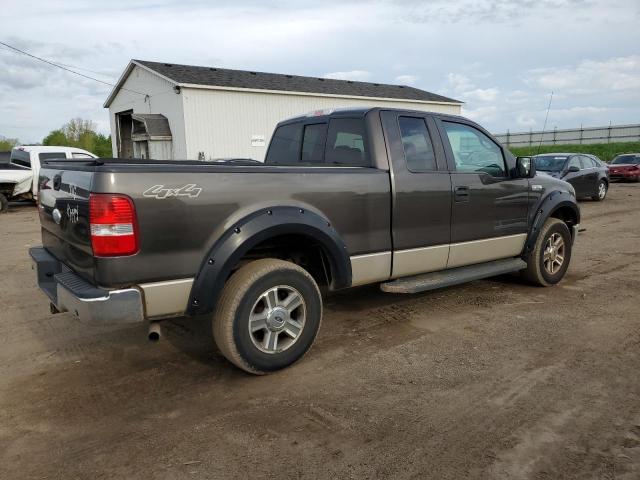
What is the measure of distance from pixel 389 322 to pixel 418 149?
1.66 meters

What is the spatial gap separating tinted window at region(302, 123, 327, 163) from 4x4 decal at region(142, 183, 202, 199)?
189 centimetres

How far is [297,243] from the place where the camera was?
412 cm

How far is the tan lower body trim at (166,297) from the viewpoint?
10.5 feet

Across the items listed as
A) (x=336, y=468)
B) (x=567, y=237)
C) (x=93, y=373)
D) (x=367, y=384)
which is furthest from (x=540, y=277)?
(x=93, y=373)

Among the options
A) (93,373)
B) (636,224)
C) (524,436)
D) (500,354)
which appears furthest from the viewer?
(636,224)

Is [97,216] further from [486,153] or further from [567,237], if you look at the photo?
[567,237]

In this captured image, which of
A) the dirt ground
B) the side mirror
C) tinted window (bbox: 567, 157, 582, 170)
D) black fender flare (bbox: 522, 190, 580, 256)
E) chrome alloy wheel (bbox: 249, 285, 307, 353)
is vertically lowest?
the dirt ground

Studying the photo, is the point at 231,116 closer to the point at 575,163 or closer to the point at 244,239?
the point at 575,163

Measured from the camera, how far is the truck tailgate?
10.5ft

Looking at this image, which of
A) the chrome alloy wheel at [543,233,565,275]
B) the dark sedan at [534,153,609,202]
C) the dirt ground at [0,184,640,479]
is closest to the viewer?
the dirt ground at [0,184,640,479]

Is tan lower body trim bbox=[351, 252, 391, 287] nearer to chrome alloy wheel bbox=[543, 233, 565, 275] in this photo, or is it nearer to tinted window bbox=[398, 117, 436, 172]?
tinted window bbox=[398, 117, 436, 172]

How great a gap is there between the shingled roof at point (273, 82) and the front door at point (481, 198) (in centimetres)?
1794

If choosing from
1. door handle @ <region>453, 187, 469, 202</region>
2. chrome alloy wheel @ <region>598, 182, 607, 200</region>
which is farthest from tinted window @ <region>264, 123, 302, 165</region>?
chrome alloy wheel @ <region>598, 182, 607, 200</region>

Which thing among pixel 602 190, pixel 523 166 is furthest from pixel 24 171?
pixel 602 190
